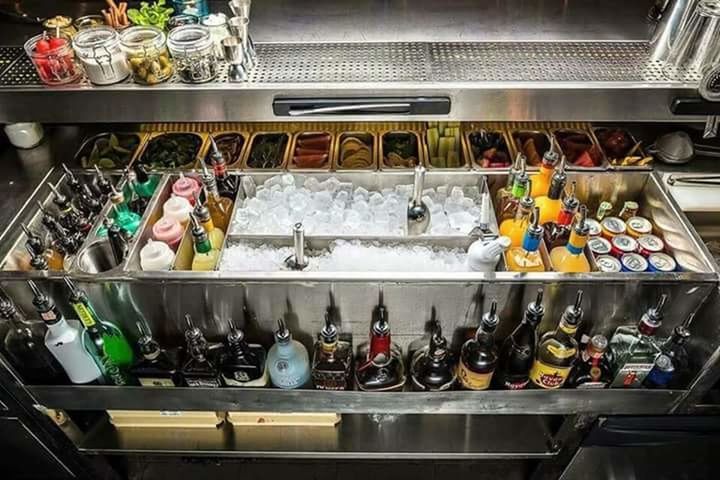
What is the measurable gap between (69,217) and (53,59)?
0.47 meters

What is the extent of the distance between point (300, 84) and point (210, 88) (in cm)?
26

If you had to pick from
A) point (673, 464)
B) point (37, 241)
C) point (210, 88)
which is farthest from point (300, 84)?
point (673, 464)

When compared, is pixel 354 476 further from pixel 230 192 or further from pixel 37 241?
pixel 37 241

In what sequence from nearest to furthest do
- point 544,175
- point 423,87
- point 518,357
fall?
point 423,87 < point 518,357 < point 544,175

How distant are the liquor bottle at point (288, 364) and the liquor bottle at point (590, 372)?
812mm

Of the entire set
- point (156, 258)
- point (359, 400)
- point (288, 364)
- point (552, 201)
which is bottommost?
point (359, 400)

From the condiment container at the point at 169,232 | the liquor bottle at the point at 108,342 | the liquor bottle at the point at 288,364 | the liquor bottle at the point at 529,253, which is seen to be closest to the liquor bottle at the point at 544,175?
the liquor bottle at the point at 529,253

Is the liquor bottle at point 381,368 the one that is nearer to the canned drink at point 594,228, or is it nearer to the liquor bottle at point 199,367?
the liquor bottle at point 199,367

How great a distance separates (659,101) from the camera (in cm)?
158

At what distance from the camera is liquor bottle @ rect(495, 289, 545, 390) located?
5.38ft

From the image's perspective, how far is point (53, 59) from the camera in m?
1.59

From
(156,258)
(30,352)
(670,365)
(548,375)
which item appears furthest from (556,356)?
(30,352)

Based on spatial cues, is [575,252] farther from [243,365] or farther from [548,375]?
[243,365]

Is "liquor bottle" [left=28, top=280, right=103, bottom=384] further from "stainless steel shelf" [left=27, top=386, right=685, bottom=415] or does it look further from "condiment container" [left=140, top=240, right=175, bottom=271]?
"condiment container" [left=140, top=240, right=175, bottom=271]
